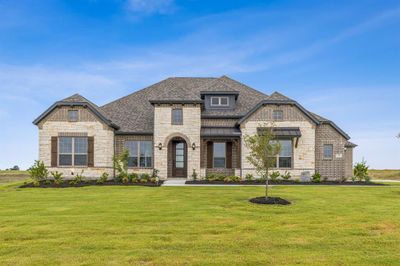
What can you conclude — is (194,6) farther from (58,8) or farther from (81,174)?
(81,174)

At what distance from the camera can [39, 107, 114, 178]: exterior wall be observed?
87.7ft

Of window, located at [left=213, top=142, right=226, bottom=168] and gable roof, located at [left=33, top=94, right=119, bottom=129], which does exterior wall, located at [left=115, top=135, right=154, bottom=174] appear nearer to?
gable roof, located at [left=33, top=94, right=119, bottom=129]

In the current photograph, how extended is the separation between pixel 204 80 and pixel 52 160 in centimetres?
1718

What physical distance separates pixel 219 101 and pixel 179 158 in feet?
20.6

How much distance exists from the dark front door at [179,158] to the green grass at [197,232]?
12927 millimetres

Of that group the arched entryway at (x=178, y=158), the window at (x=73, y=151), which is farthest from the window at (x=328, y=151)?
the window at (x=73, y=151)

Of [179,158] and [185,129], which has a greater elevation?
[185,129]

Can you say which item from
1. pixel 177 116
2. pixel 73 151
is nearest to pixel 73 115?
pixel 73 151

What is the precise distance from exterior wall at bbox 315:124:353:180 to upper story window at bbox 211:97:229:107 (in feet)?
27.0

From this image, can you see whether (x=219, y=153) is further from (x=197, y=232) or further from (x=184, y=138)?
(x=197, y=232)

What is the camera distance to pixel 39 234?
971cm

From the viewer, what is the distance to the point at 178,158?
29297mm

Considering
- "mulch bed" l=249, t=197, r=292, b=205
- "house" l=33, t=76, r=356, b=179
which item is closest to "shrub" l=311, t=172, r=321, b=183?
"house" l=33, t=76, r=356, b=179

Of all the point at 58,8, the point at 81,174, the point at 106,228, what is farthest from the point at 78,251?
the point at 81,174
